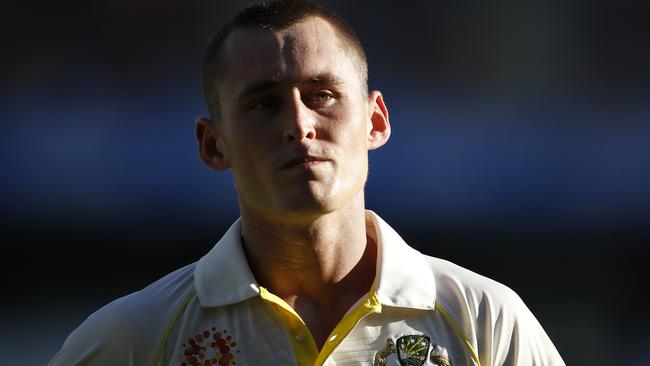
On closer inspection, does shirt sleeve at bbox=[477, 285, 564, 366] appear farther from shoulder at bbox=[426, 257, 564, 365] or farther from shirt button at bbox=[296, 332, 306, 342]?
shirt button at bbox=[296, 332, 306, 342]

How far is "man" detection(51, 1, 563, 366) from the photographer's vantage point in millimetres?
1860

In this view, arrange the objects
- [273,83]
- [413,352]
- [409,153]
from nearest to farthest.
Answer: [413,352], [273,83], [409,153]

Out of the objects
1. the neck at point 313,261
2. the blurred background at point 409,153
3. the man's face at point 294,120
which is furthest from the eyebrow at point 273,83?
the blurred background at point 409,153

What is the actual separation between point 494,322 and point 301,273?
0.38 m

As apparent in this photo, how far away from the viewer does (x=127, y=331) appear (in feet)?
6.20

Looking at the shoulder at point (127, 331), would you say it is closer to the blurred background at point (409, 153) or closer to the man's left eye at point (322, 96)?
the man's left eye at point (322, 96)

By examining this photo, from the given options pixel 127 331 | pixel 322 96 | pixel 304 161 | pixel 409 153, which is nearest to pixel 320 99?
pixel 322 96

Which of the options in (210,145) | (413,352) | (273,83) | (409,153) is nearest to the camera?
(413,352)

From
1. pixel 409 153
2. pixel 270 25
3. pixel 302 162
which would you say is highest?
pixel 270 25

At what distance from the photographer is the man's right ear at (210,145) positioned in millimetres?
2115

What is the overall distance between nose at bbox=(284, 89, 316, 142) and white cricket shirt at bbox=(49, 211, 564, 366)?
0.92 ft

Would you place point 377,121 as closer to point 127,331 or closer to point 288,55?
point 288,55

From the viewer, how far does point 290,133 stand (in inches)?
75.1

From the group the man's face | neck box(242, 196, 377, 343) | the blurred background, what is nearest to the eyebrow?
the man's face
